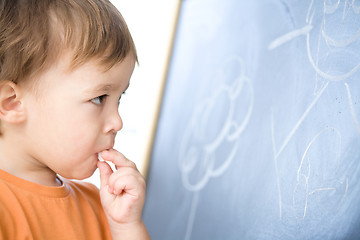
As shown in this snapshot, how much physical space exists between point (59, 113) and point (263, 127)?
42 centimetres

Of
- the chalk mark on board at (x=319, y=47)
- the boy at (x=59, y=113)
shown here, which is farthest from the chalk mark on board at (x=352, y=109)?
the boy at (x=59, y=113)

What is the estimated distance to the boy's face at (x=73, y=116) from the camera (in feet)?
2.33

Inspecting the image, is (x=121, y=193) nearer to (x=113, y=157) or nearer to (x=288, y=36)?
(x=113, y=157)

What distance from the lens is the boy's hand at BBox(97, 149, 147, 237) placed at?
77cm

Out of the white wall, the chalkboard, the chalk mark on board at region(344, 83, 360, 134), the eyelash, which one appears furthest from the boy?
the white wall

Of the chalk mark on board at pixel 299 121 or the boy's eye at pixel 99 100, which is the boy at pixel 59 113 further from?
the chalk mark on board at pixel 299 121

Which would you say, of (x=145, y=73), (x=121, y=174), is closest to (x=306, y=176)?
(x=121, y=174)

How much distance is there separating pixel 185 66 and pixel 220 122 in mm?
368

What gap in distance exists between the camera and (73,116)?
0.73 m

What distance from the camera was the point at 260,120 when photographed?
854 mm

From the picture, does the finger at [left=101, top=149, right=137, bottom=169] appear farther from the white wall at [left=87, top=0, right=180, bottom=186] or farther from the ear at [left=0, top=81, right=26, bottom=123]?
the white wall at [left=87, top=0, right=180, bottom=186]

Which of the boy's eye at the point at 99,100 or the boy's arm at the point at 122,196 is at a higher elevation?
the boy's eye at the point at 99,100

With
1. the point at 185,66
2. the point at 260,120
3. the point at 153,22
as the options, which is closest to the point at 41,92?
the point at 260,120

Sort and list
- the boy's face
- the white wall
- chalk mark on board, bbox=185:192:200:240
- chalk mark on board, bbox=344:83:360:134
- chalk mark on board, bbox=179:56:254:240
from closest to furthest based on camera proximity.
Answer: chalk mark on board, bbox=344:83:360:134, the boy's face, chalk mark on board, bbox=179:56:254:240, chalk mark on board, bbox=185:192:200:240, the white wall
